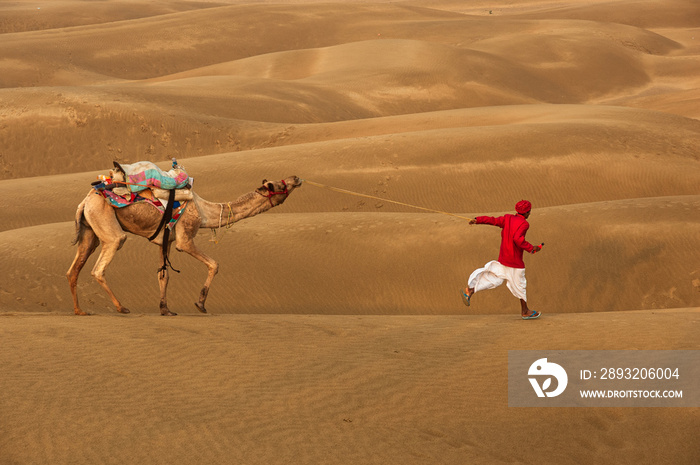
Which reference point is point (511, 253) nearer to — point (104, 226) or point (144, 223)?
point (144, 223)

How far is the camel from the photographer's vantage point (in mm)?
10375

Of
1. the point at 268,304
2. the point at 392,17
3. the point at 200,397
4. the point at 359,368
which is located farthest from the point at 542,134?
the point at 392,17

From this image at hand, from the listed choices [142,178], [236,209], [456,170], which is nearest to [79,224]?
[142,178]

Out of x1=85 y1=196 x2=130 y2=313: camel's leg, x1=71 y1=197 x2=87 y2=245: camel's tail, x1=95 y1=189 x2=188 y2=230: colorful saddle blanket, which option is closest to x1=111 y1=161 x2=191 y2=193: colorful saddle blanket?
x1=95 y1=189 x2=188 y2=230: colorful saddle blanket

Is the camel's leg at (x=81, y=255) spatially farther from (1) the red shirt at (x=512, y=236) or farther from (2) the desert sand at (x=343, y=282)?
(1) the red shirt at (x=512, y=236)

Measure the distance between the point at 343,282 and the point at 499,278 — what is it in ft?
18.3

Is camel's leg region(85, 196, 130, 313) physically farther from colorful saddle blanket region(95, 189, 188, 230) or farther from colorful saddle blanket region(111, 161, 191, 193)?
colorful saddle blanket region(111, 161, 191, 193)

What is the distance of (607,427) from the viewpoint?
736 centimetres

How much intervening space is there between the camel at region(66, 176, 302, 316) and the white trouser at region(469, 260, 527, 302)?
2827 mm

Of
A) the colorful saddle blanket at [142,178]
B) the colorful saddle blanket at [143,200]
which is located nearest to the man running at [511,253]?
the colorful saddle blanket at [143,200]

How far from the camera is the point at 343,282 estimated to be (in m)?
15.6

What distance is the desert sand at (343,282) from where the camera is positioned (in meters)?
6.91

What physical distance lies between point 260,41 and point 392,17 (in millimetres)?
13855
